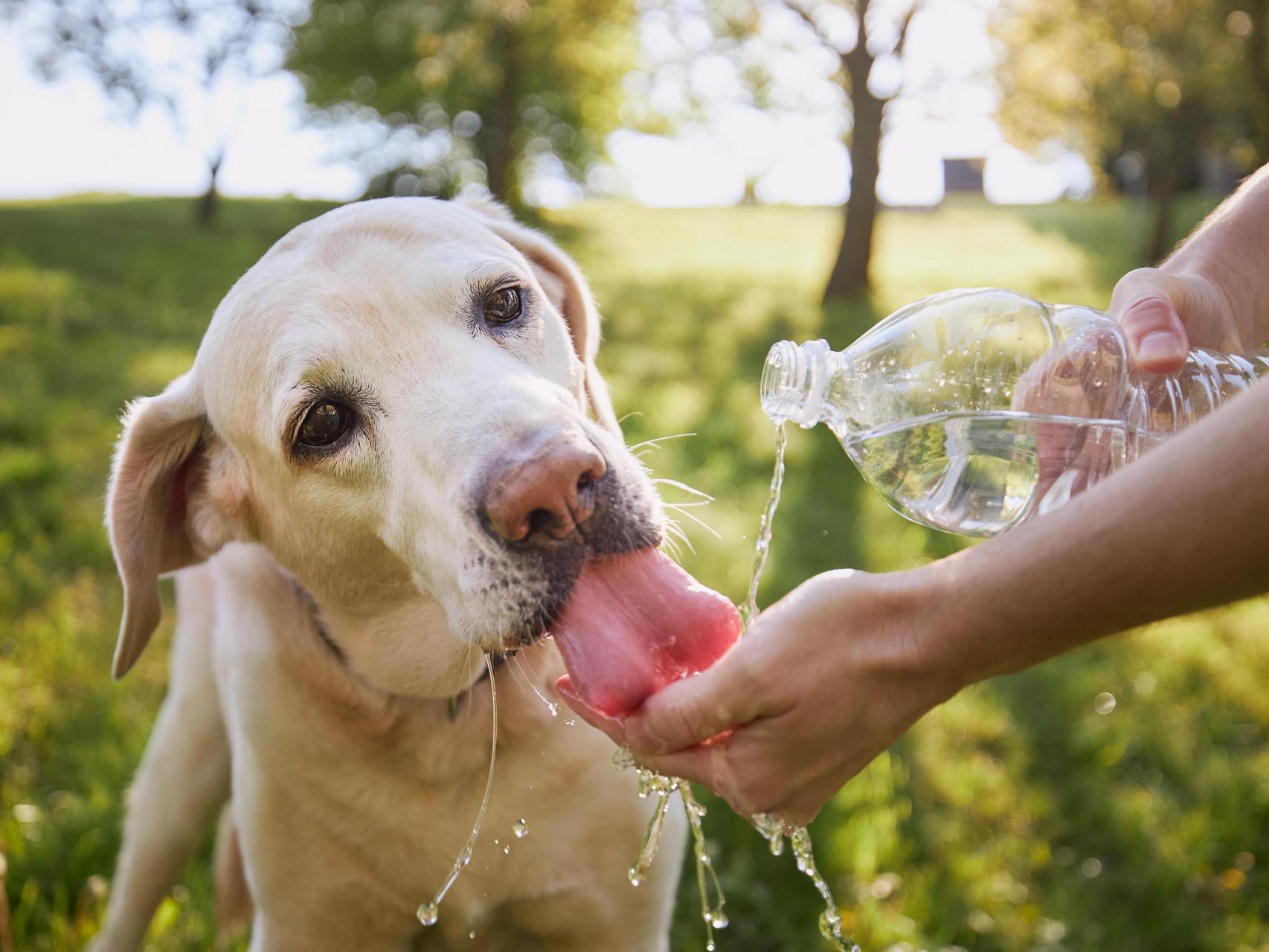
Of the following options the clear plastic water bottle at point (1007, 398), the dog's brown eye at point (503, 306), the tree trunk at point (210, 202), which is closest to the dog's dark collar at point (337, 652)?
the dog's brown eye at point (503, 306)

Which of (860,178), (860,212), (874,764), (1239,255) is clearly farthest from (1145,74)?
(1239,255)

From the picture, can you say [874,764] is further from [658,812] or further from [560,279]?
[560,279]

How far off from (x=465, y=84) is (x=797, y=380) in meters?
21.6

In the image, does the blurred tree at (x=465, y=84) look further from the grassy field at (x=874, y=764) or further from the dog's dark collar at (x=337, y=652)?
the dog's dark collar at (x=337, y=652)

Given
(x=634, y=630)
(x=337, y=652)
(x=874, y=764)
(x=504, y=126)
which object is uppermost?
(x=634, y=630)

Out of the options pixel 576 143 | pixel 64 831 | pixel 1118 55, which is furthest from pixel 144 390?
pixel 576 143

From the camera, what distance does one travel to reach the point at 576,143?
2439cm

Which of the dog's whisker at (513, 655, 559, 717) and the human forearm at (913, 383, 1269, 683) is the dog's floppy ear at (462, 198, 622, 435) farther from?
the human forearm at (913, 383, 1269, 683)

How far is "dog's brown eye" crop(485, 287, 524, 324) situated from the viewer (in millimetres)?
2123

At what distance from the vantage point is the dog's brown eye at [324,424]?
1997mm

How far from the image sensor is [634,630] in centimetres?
169

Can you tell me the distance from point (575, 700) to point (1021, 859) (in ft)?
7.58

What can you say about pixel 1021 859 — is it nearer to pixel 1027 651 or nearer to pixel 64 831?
pixel 1027 651

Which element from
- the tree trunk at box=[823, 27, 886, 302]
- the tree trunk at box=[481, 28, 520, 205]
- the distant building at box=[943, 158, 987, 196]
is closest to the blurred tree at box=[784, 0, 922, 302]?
the tree trunk at box=[823, 27, 886, 302]
